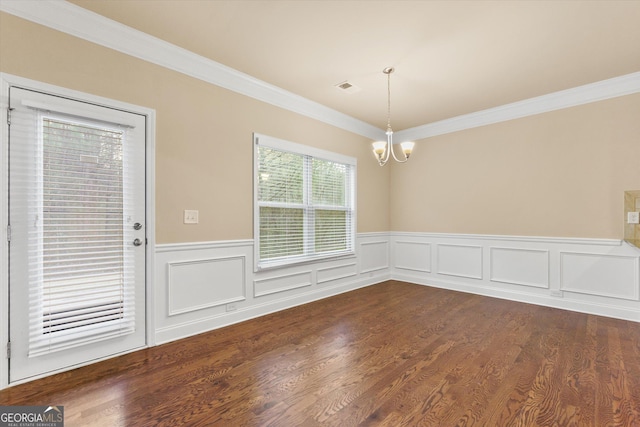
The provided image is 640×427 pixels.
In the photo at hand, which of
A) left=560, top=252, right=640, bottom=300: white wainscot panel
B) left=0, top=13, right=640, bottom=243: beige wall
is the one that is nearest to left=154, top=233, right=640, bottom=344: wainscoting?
left=560, top=252, right=640, bottom=300: white wainscot panel

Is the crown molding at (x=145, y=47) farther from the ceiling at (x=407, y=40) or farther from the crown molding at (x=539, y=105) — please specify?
the crown molding at (x=539, y=105)

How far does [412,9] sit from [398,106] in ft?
6.74

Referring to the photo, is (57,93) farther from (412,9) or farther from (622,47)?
(622,47)

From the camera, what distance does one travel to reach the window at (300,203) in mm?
3713

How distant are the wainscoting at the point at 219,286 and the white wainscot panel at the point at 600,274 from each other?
3.10m

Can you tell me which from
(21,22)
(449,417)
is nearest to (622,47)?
(449,417)

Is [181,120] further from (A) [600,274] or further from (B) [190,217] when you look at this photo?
(A) [600,274]

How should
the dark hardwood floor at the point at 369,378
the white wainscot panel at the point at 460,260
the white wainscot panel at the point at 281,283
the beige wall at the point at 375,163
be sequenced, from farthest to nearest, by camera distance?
the white wainscot panel at the point at 460,260, the white wainscot panel at the point at 281,283, the beige wall at the point at 375,163, the dark hardwood floor at the point at 369,378

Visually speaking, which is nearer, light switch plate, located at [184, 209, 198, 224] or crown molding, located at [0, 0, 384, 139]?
crown molding, located at [0, 0, 384, 139]

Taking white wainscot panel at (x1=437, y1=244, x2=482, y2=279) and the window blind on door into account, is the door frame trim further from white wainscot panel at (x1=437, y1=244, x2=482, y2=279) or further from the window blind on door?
white wainscot panel at (x1=437, y1=244, x2=482, y2=279)

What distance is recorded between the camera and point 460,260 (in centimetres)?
484

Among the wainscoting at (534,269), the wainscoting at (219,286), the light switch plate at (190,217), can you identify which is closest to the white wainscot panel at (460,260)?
the wainscoting at (534,269)

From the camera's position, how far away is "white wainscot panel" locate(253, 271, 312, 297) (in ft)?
11.9

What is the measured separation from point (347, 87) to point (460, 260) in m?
3.22
